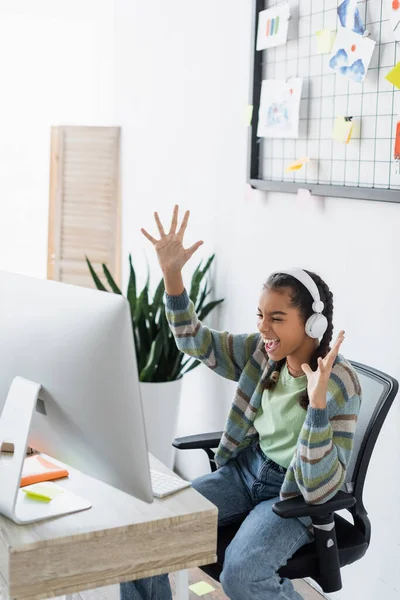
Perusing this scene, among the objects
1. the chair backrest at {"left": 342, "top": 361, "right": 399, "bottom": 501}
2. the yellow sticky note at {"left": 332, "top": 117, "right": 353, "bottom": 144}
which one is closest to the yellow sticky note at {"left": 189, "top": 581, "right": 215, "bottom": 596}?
the chair backrest at {"left": 342, "top": 361, "right": 399, "bottom": 501}

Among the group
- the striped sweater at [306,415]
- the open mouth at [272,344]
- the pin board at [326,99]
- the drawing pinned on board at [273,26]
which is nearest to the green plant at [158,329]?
the pin board at [326,99]

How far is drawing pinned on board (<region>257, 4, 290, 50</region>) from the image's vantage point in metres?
2.92

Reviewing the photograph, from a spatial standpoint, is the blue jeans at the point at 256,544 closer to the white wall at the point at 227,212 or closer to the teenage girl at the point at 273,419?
the teenage girl at the point at 273,419

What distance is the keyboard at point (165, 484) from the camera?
1785 millimetres

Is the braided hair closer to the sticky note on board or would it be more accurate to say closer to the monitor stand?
the sticky note on board

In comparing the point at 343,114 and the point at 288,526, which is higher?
the point at 343,114

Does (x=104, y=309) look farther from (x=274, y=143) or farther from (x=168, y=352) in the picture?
(x=168, y=352)

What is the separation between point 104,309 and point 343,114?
1.39m

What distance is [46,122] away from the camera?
232 inches

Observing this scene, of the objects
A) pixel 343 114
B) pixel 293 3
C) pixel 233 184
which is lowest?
pixel 233 184

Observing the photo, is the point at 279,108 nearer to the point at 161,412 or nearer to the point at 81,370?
the point at 161,412

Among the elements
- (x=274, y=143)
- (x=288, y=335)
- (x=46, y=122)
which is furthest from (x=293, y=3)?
(x=46, y=122)

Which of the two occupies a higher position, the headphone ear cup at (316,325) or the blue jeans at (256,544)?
the headphone ear cup at (316,325)

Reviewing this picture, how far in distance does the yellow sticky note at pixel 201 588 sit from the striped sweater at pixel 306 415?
0.70 m
